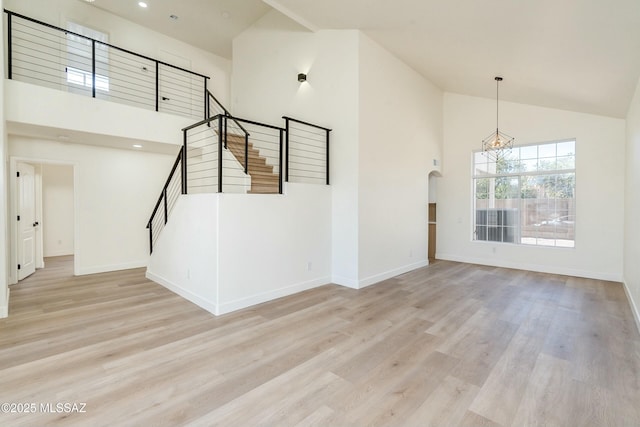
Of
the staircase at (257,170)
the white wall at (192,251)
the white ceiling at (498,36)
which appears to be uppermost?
the white ceiling at (498,36)

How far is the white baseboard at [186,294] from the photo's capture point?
152 inches

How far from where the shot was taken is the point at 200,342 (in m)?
3.03


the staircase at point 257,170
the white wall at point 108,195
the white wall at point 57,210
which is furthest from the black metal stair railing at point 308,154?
the white wall at point 57,210

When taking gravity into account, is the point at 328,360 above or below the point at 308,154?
below

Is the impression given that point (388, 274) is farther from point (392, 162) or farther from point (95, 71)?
point (95, 71)

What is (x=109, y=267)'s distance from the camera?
629cm

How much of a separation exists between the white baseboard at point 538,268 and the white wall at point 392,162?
1122 millimetres

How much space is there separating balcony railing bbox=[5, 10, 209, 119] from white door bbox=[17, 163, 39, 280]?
1.75 m

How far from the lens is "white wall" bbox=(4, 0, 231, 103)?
228 inches

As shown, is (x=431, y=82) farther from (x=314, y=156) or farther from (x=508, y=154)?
(x=314, y=156)

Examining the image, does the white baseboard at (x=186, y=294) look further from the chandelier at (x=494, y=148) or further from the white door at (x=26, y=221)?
the chandelier at (x=494, y=148)

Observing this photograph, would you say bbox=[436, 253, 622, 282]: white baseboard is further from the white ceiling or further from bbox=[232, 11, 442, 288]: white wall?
the white ceiling

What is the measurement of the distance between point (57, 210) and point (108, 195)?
3.12 meters

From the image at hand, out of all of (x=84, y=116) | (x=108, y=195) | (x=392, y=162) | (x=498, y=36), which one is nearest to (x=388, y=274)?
(x=392, y=162)
